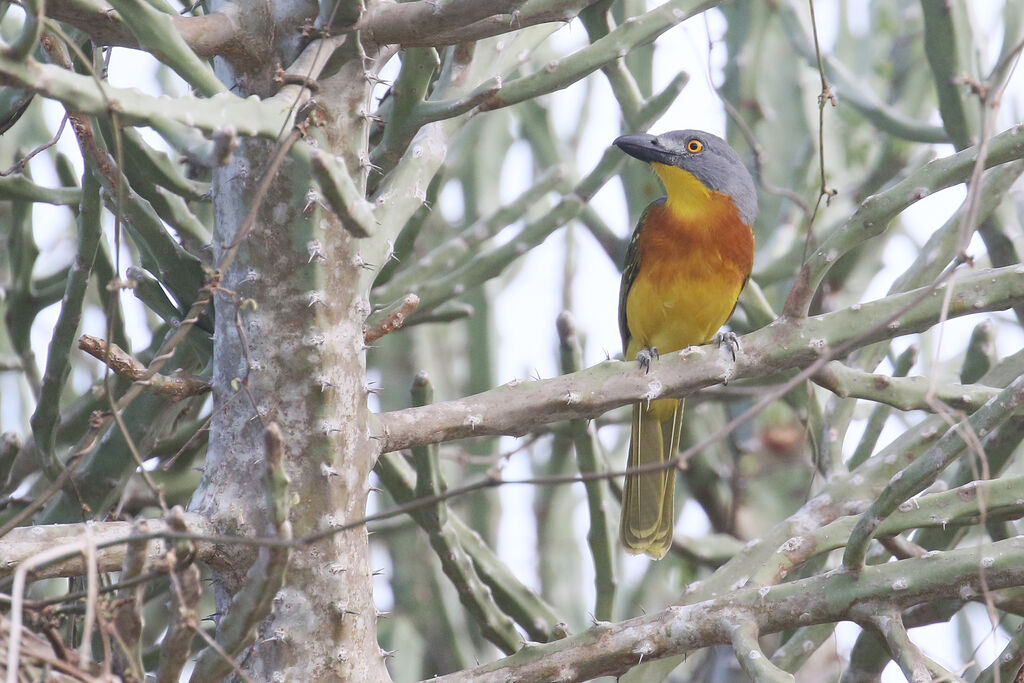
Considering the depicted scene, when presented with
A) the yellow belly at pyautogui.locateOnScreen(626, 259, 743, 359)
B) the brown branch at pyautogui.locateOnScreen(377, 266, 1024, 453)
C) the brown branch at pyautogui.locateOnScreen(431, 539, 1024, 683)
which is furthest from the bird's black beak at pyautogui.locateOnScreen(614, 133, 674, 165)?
the brown branch at pyautogui.locateOnScreen(431, 539, 1024, 683)

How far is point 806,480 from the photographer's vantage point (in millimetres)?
7012

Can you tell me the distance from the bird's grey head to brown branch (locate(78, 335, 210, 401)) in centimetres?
277

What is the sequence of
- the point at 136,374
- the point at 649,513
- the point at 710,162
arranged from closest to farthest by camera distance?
the point at 136,374 < the point at 649,513 < the point at 710,162

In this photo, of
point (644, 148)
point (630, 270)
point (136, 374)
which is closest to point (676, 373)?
point (136, 374)

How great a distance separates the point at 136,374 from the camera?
2846mm

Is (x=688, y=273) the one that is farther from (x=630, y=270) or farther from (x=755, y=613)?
(x=755, y=613)

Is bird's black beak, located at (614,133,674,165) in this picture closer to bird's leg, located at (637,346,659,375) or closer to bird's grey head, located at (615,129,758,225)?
bird's grey head, located at (615,129,758,225)

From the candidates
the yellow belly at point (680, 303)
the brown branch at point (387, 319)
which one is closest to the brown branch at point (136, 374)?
the brown branch at point (387, 319)

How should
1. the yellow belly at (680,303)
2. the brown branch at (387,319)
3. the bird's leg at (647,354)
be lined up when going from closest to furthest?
1. the brown branch at (387,319)
2. the bird's leg at (647,354)
3. the yellow belly at (680,303)

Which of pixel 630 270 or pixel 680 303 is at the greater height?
pixel 630 270

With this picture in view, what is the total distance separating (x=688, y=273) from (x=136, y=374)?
2.84m

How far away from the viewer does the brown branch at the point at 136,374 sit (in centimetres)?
273

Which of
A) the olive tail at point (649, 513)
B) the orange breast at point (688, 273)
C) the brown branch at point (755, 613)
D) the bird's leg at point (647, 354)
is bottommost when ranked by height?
the brown branch at point (755, 613)

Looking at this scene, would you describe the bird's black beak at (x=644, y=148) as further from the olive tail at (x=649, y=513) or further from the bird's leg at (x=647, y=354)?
the olive tail at (x=649, y=513)
